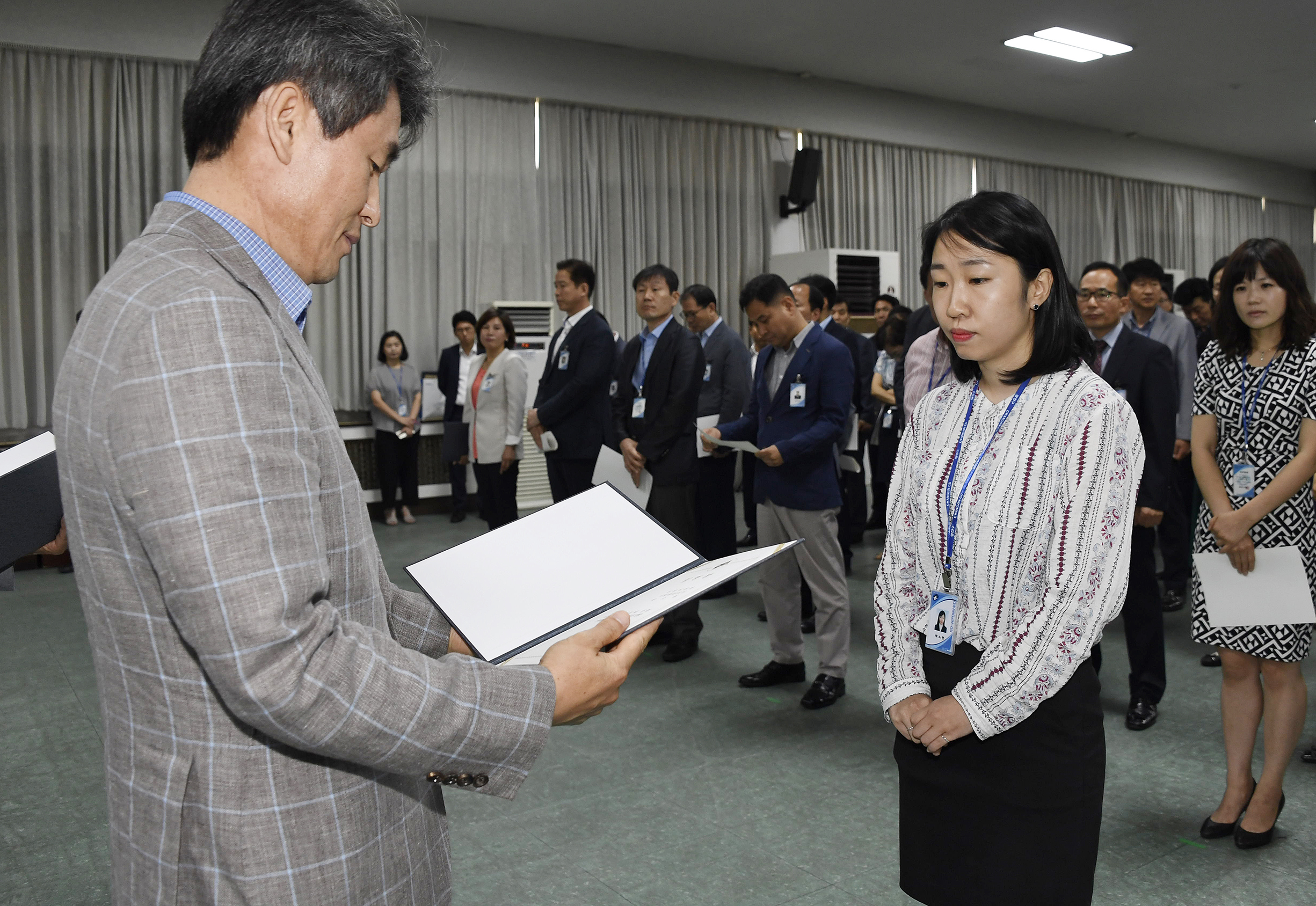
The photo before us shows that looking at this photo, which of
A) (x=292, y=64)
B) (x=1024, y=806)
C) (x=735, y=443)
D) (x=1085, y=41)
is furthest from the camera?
(x=1085, y=41)

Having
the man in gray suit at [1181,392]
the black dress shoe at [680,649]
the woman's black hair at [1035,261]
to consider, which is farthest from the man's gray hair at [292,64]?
the man in gray suit at [1181,392]

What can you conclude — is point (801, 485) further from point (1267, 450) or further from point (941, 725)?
point (941, 725)

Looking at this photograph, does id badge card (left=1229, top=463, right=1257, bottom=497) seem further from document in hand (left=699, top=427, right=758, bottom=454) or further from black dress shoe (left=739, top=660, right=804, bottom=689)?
black dress shoe (left=739, top=660, right=804, bottom=689)

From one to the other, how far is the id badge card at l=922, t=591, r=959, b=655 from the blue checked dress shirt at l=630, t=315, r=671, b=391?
3064 mm

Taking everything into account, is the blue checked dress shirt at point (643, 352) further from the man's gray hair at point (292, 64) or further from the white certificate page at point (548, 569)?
the man's gray hair at point (292, 64)

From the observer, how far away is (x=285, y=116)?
0.86 metres

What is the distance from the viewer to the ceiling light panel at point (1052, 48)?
27.0ft

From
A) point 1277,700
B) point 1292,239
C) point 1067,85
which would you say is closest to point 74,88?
point 1277,700

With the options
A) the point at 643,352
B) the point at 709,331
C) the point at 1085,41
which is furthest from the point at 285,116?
the point at 1085,41

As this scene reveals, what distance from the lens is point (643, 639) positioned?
3.34 feet

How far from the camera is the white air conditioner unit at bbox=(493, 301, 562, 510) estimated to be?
8047 millimetres

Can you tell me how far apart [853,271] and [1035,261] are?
8.28 metres

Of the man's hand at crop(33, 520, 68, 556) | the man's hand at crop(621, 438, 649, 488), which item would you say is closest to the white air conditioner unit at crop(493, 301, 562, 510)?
the man's hand at crop(621, 438, 649, 488)

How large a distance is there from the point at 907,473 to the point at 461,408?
Answer: 6.53 metres
